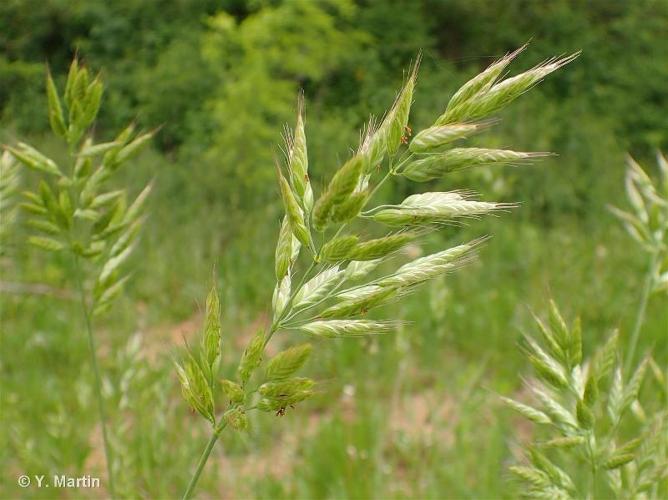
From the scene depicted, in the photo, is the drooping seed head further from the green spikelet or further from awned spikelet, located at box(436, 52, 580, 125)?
the green spikelet

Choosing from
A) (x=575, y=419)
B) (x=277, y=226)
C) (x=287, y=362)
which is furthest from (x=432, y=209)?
(x=277, y=226)

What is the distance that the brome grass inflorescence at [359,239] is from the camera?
591 millimetres

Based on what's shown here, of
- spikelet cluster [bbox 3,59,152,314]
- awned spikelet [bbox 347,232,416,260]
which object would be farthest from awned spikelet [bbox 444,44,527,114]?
spikelet cluster [bbox 3,59,152,314]

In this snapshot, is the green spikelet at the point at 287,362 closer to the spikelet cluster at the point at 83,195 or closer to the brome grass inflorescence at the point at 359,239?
the brome grass inflorescence at the point at 359,239

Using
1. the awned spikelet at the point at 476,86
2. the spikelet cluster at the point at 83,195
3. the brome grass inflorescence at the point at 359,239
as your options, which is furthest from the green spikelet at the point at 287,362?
the spikelet cluster at the point at 83,195

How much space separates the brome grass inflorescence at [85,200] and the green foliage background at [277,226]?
160 millimetres

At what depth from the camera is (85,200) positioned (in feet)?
3.28

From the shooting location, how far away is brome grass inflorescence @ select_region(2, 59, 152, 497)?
3.00 feet

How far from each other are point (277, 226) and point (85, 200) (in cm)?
385

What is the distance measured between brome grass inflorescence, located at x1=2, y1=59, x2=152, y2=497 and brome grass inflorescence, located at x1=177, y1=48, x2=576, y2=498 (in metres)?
0.34

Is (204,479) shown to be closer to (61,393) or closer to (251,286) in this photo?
(61,393)

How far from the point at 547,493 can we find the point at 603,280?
3.44 meters

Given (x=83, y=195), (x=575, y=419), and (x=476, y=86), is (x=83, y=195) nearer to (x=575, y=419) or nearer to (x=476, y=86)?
(x=476, y=86)

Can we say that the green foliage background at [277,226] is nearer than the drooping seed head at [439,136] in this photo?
No
